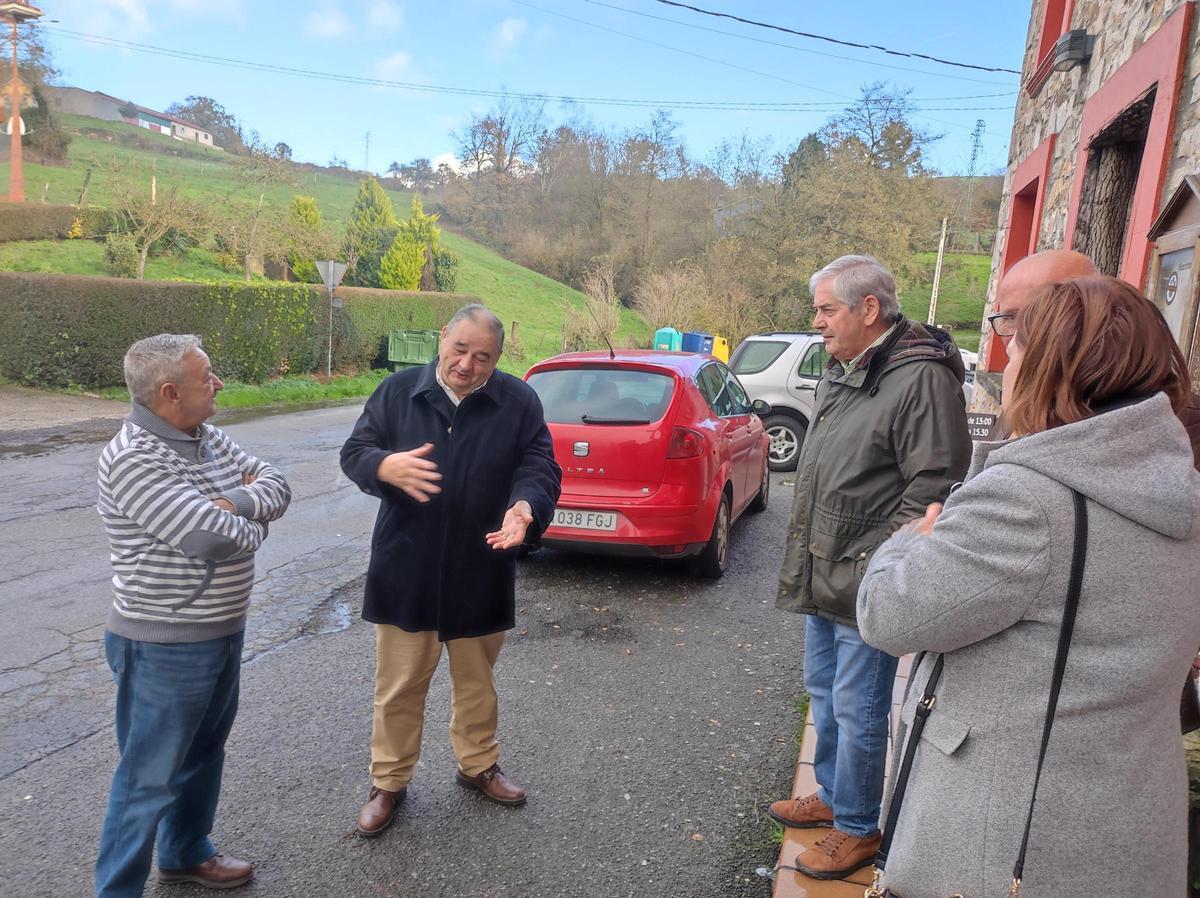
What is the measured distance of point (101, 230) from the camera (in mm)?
24766

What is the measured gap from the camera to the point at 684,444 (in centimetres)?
534

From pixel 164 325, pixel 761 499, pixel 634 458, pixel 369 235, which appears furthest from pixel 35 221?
pixel 634 458

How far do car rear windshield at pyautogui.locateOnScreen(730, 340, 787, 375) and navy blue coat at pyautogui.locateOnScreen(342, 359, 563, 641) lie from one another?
783 cm

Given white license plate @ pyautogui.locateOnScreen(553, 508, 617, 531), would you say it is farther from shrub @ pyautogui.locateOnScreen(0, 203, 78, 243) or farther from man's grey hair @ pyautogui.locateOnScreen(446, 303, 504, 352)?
shrub @ pyautogui.locateOnScreen(0, 203, 78, 243)

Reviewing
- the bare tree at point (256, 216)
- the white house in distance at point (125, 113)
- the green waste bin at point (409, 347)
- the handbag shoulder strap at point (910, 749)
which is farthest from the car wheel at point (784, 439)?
the white house in distance at point (125, 113)

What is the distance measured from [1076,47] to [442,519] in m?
5.78

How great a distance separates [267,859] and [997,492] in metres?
2.55

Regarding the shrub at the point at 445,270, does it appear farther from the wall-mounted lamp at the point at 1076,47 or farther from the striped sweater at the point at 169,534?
the striped sweater at the point at 169,534

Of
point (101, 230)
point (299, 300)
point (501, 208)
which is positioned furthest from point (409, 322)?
point (501, 208)

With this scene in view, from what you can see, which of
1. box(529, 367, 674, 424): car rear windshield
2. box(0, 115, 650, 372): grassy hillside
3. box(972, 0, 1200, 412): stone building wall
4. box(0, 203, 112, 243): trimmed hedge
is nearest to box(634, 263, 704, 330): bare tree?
box(0, 115, 650, 372): grassy hillside

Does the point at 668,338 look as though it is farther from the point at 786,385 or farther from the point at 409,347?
the point at 786,385

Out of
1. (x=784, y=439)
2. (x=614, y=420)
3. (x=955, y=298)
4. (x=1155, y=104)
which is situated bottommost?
(x=784, y=439)

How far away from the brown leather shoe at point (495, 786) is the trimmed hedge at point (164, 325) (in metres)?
13.7

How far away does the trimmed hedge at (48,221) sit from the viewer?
22.8 m
